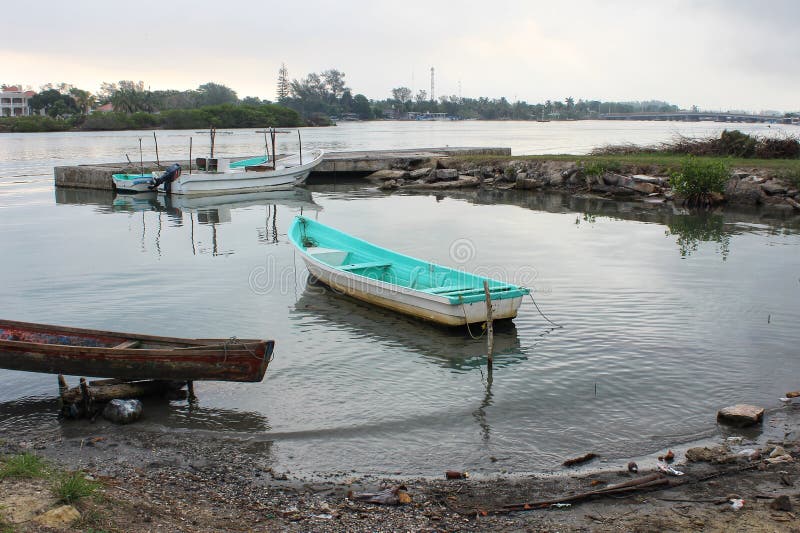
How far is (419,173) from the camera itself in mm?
38562

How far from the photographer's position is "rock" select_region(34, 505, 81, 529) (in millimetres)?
5488

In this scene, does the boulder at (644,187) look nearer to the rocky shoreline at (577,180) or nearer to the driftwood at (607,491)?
the rocky shoreline at (577,180)

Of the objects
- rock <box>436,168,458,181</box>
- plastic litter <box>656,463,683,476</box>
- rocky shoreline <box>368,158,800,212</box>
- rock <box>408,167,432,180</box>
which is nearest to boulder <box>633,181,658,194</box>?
rocky shoreline <box>368,158,800,212</box>

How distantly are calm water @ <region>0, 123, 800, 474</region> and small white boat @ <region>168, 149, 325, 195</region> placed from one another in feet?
28.0

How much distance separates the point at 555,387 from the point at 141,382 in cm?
565

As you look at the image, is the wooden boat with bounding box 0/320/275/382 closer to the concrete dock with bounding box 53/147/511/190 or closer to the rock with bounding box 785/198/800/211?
the rock with bounding box 785/198/800/211

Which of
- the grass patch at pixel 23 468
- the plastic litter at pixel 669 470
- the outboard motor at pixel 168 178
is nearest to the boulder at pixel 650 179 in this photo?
the outboard motor at pixel 168 178

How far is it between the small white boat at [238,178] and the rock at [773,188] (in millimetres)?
21897

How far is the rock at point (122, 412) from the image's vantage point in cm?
891

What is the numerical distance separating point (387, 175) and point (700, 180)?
1708cm

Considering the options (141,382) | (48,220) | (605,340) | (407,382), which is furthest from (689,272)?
(48,220)

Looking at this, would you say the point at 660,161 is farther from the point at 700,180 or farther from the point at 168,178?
the point at 168,178

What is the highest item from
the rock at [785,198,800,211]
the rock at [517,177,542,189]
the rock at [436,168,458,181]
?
the rock at [436,168,458,181]

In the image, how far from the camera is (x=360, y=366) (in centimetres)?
1120
